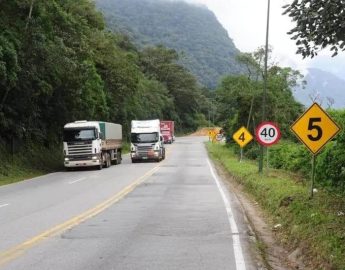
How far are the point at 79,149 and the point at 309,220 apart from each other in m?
25.5

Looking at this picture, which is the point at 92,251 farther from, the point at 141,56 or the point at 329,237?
the point at 141,56

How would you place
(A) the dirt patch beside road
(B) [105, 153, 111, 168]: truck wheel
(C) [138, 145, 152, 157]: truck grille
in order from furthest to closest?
1. (C) [138, 145, 152, 157]: truck grille
2. (B) [105, 153, 111, 168]: truck wheel
3. (A) the dirt patch beside road

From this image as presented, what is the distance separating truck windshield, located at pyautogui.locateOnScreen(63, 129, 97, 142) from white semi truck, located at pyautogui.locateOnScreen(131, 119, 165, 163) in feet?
26.5

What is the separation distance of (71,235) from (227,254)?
3367mm

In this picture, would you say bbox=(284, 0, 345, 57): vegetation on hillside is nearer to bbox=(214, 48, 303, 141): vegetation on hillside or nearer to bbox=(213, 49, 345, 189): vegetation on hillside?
bbox=(213, 49, 345, 189): vegetation on hillside

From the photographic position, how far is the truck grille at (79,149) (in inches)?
1384

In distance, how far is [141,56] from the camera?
123m

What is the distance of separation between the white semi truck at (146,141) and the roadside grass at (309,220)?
81.2 feet

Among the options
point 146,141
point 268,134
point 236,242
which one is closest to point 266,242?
point 236,242

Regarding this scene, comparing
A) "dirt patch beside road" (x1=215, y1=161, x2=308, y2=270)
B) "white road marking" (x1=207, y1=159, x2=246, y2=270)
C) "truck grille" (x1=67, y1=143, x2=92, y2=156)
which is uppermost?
"truck grille" (x1=67, y1=143, x2=92, y2=156)

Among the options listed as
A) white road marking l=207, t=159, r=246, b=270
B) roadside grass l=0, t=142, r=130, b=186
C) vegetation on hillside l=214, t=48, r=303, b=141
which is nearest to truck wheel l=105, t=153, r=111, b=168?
roadside grass l=0, t=142, r=130, b=186

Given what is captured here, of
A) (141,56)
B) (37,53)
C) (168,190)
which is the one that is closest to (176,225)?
(168,190)

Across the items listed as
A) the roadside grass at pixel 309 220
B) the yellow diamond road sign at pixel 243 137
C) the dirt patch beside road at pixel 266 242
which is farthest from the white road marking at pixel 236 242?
the yellow diamond road sign at pixel 243 137

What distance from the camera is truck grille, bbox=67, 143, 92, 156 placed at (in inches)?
1384
